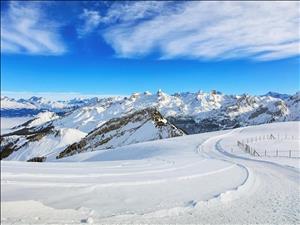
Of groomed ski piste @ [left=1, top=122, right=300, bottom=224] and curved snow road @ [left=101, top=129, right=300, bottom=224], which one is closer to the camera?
groomed ski piste @ [left=1, top=122, right=300, bottom=224]

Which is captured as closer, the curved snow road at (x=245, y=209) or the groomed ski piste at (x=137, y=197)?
the groomed ski piste at (x=137, y=197)

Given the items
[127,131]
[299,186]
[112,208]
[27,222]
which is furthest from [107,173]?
[127,131]

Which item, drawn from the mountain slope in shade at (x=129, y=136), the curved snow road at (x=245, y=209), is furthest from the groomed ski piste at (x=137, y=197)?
the mountain slope in shade at (x=129, y=136)

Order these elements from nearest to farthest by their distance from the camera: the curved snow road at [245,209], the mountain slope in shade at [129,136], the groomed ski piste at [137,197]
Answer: the groomed ski piste at [137,197] → the curved snow road at [245,209] → the mountain slope in shade at [129,136]

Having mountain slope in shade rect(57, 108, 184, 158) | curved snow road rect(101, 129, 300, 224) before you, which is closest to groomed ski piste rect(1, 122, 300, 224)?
curved snow road rect(101, 129, 300, 224)

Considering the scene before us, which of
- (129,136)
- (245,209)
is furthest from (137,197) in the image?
(129,136)

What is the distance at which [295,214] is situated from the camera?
57.6 feet

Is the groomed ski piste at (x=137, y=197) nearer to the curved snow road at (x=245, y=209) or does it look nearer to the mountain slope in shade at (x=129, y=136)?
the curved snow road at (x=245, y=209)

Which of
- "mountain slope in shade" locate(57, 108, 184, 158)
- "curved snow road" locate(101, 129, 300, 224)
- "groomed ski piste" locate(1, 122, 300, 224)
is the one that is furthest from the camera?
"mountain slope in shade" locate(57, 108, 184, 158)

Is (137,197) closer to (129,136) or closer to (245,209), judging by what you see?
(245,209)

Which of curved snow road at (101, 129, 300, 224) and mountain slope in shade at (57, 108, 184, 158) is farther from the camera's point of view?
mountain slope in shade at (57, 108, 184, 158)

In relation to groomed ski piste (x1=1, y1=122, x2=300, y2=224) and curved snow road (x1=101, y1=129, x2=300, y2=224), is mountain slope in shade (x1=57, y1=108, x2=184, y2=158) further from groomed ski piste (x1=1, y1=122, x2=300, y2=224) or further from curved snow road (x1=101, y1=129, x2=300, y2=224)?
groomed ski piste (x1=1, y1=122, x2=300, y2=224)

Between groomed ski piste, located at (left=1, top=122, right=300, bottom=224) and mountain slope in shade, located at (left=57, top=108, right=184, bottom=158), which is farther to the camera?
mountain slope in shade, located at (left=57, top=108, right=184, bottom=158)

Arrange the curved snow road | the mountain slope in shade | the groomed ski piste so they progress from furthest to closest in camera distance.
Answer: the mountain slope in shade → the curved snow road → the groomed ski piste
